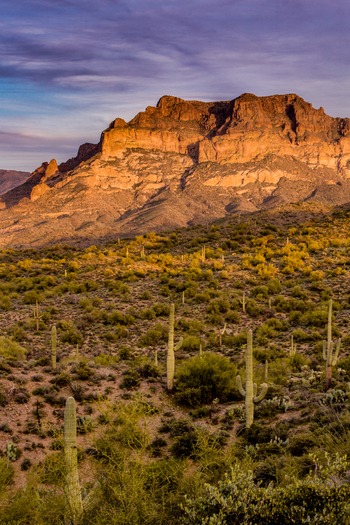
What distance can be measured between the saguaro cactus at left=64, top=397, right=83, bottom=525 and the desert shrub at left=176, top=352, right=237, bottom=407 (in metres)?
7.71

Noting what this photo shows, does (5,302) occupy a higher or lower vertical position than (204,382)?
higher

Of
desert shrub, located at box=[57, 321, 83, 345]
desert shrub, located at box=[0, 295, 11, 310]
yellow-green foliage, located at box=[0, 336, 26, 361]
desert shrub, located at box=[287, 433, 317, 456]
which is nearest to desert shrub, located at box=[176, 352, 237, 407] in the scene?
desert shrub, located at box=[287, 433, 317, 456]

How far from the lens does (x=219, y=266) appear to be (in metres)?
39.4

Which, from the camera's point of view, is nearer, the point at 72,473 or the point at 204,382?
the point at 72,473

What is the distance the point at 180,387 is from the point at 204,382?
3.05 ft

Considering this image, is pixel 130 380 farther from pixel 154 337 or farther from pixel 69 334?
pixel 69 334

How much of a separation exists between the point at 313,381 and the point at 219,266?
73.3 feet

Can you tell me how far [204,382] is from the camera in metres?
17.9

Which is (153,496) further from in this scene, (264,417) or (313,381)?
(313,381)

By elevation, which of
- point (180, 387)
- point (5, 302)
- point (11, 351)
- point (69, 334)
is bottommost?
point (180, 387)

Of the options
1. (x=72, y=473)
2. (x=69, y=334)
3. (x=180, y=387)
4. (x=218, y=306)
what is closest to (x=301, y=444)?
(x=72, y=473)

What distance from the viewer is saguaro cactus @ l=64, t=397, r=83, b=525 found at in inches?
326

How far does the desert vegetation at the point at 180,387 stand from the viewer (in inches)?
324

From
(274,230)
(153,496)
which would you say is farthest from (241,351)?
(274,230)
